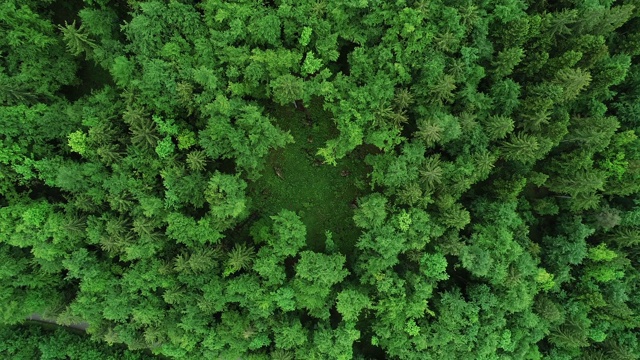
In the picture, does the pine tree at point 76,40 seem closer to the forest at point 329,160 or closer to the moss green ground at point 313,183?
the forest at point 329,160

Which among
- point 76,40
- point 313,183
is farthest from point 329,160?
point 76,40

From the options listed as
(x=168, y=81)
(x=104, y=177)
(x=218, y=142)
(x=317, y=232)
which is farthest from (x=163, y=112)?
(x=317, y=232)

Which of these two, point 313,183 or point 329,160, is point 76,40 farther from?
point 313,183

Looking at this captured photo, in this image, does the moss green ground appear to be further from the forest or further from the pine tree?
the pine tree

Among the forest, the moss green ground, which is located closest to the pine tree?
the forest

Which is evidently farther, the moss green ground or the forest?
the moss green ground

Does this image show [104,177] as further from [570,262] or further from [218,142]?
[570,262]
